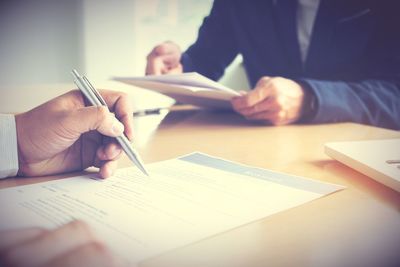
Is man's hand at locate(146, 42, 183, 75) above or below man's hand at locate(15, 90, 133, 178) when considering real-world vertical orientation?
above

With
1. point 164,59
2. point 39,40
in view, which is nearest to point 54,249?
point 164,59

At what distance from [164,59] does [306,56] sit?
0.39 meters

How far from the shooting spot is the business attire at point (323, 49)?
781mm

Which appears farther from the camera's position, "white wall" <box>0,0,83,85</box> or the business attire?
"white wall" <box>0,0,83,85</box>

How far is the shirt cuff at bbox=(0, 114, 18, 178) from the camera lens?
0.40 meters

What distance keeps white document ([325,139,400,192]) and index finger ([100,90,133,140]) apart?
26cm

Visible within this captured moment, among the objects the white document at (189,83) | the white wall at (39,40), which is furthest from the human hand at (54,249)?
the white wall at (39,40)

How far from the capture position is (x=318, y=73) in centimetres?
102

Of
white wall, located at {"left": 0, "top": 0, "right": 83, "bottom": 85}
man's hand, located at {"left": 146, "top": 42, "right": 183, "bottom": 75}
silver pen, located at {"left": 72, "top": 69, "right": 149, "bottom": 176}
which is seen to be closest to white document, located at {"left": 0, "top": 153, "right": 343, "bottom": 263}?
silver pen, located at {"left": 72, "top": 69, "right": 149, "bottom": 176}

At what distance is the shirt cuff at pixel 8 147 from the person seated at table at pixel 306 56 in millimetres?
441

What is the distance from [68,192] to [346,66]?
82 cm

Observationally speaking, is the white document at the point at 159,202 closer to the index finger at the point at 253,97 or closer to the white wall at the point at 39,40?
the index finger at the point at 253,97

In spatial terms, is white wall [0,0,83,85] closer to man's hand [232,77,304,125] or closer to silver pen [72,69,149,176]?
man's hand [232,77,304,125]

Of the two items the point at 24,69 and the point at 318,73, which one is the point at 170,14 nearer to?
the point at 318,73
